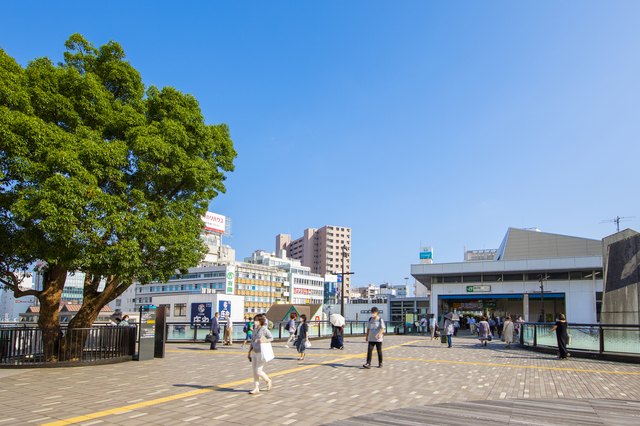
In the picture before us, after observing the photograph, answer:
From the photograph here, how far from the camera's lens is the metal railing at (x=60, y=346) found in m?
11.8

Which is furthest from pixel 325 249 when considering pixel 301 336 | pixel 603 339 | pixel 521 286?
pixel 301 336

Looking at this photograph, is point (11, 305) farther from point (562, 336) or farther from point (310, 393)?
point (310, 393)

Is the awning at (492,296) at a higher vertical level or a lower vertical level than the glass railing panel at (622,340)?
lower

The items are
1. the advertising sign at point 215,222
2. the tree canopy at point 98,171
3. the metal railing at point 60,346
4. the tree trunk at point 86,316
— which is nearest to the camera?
the tree canopy at point 98,171

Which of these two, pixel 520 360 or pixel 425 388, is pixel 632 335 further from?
pixel 425 388

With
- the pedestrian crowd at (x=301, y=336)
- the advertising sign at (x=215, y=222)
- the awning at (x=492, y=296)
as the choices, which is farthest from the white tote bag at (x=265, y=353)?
the advertising sign at (x=215, y=222)

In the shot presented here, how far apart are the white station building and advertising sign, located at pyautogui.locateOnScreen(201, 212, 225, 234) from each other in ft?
148

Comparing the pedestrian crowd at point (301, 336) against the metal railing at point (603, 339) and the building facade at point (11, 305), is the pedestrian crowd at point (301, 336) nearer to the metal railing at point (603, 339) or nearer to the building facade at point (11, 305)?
the metal railing at point (603, 339)

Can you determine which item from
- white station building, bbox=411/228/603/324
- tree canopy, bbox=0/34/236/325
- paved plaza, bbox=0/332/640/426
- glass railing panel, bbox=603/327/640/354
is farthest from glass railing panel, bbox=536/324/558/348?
white station building, bbox=411/228/603/324

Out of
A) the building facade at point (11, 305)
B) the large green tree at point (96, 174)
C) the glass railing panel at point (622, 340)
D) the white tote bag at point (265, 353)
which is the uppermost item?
the large green tree at point (96, 174)

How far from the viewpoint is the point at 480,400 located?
7684 mm

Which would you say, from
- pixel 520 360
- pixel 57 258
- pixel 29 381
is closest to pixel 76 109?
pixel 57 258

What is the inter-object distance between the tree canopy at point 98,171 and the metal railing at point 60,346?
40.8 inches

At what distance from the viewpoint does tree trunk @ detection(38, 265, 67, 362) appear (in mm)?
12219
